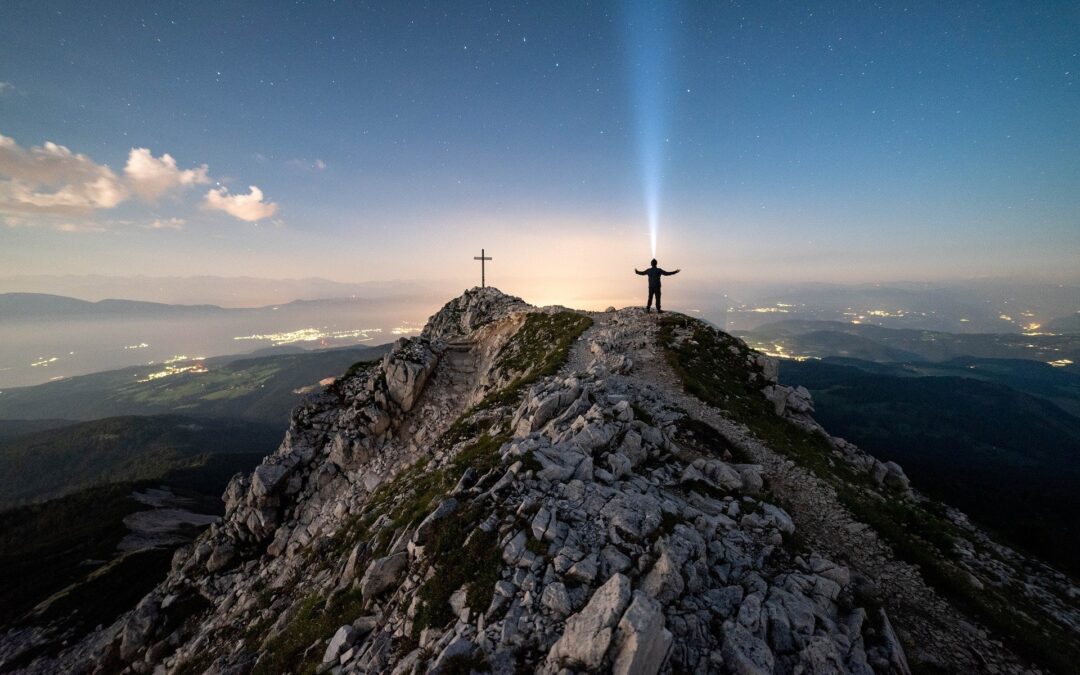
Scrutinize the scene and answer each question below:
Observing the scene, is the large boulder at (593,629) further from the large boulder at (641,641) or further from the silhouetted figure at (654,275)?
the silhouetted figure at (654,275)

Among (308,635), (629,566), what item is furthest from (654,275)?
(308,635)

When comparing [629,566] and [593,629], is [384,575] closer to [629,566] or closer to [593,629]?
[593,629]

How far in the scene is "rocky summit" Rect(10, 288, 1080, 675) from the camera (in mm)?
9102

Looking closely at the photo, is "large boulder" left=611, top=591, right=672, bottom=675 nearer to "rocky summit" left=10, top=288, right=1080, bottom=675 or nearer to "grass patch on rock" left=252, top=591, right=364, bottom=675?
"rocky summit" left=10, top=288, right=1080, bottom=675

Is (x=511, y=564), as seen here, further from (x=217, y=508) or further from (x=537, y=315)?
(x=217, y=508)

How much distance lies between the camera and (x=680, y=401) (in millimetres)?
23938

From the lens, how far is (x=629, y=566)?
33.6 feet

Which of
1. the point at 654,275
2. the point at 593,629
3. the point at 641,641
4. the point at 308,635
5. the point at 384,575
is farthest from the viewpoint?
the point at 654,275

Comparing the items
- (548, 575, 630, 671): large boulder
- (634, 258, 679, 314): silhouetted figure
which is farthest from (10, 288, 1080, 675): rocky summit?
(634, 258, 679, 314): silhouetted figure

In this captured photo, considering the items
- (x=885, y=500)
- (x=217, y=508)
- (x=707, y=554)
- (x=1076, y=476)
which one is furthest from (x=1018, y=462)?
(x=217, y=508)

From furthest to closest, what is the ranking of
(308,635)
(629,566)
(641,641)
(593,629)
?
(308,635) < (629,566) < (593,629) < (641,641)

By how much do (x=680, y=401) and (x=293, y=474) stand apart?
35.0 metres

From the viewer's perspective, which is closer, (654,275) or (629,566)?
(629,566)

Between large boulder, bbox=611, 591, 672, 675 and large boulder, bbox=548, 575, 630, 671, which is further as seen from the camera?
large boulder, bbox=548, 575, 630, 671
